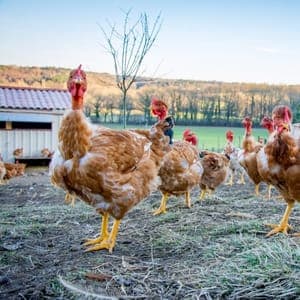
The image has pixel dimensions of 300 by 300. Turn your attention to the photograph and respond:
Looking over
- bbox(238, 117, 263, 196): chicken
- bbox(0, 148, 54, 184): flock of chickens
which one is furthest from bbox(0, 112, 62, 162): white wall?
bbox(238, 117, 263, 196): chicken

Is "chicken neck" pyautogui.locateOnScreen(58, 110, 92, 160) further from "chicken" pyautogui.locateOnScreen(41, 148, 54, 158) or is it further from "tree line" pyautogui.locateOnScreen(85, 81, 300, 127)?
"chicken" pyautogui.locateOnScreen(41, 148, 54, 158)

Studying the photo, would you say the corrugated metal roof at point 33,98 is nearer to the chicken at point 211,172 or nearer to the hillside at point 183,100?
the hillside at point 183,100

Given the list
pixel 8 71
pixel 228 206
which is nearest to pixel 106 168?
pixel 228 206

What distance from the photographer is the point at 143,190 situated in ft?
9.98

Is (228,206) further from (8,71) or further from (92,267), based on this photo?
(8,71)

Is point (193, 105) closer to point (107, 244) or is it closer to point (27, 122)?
point (27, 122)

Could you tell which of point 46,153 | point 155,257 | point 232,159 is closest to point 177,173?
point 155,257

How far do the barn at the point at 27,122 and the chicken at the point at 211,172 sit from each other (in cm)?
599

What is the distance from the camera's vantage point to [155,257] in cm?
265

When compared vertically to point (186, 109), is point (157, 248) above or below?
below

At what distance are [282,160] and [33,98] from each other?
32.2 feet

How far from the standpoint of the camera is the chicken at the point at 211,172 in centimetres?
551

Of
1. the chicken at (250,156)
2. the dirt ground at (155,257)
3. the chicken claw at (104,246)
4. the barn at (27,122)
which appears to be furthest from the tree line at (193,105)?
the chicken claw at (104,246)

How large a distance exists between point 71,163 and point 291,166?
5.71 ft
